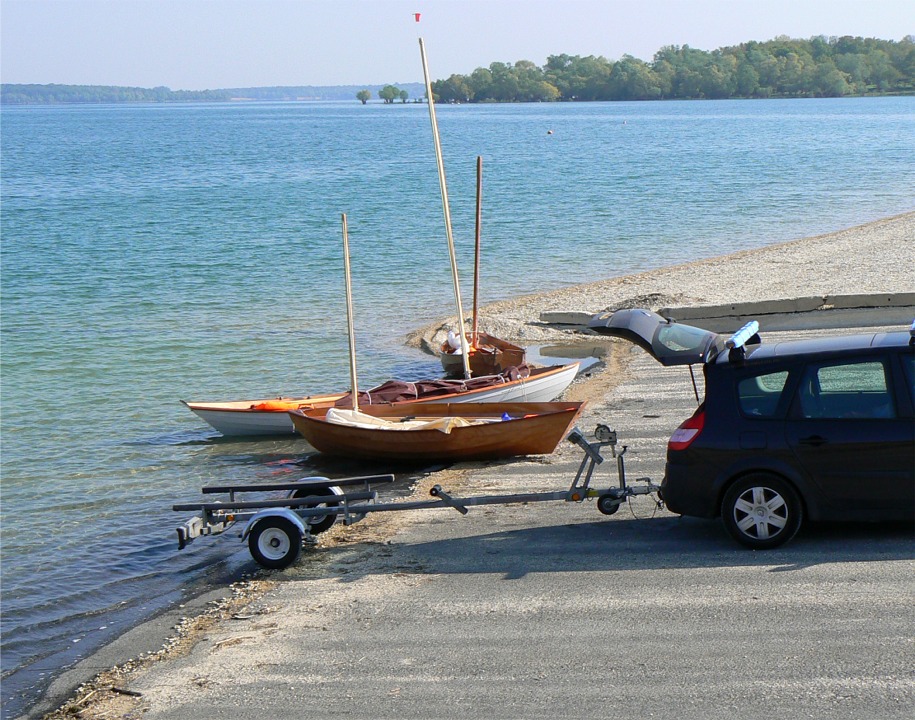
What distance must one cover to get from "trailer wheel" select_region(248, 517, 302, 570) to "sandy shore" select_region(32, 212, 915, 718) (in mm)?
132

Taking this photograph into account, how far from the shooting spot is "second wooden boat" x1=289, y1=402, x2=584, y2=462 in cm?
1318

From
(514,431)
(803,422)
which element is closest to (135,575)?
(514,431)

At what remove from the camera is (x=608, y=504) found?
955 centimetres

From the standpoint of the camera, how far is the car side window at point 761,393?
859cm

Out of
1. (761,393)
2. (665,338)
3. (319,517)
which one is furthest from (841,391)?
(319,517)

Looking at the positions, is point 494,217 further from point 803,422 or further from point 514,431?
point 803,422

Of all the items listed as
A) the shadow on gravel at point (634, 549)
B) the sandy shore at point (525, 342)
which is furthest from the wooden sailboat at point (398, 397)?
the shadow on gravel at point (634, 549)

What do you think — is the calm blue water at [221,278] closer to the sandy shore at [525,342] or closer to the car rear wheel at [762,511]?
the sandy shore at [525,342]

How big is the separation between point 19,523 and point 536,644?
27.6 ft

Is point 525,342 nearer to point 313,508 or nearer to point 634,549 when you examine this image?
point 313,508

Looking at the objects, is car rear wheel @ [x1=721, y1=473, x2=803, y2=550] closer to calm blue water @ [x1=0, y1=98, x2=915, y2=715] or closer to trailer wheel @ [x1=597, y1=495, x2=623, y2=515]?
trailer wheel @ [x1=597, y1=495, x2=623, y2=515]

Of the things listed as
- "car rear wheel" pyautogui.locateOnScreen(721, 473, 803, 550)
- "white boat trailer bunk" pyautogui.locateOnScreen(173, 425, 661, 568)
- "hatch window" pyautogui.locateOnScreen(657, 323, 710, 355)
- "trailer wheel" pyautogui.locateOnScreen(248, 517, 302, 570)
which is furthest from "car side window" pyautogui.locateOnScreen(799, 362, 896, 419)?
"trailer wheel" pyautogui.locateOnScreen(248, 517, 302, 570)

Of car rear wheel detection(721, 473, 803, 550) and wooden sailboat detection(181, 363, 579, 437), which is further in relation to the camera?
wooden sailboat detection(181, 363, 579, 437)

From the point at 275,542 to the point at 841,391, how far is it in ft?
16.2
